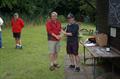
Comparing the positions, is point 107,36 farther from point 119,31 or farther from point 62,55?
point 62,55

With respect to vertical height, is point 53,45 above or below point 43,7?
below

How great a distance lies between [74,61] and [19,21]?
644 cm

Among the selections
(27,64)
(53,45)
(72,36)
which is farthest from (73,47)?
(27,64)

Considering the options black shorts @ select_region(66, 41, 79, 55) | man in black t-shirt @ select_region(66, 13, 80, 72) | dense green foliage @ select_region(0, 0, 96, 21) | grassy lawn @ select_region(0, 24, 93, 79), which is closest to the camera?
grassy lawn @ select_region(0, 24, 93, 79)

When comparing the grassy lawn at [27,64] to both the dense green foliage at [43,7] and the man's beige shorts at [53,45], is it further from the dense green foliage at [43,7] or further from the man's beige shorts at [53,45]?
the dense green foliage at [43,7]

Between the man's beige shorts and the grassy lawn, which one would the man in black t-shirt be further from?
the grassy lawn

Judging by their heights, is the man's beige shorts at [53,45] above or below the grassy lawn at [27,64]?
above

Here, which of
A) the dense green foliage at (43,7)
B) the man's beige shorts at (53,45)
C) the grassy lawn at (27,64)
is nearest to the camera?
the grassy lawn at (27,64)

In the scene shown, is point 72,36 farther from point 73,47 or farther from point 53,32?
point 53,32

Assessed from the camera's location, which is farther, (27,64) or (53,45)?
(27,64)

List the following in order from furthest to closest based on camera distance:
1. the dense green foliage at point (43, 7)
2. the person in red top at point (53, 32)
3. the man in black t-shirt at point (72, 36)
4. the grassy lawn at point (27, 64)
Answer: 1. the dense green foliage at point (43, 7)
2. the person in red top at point (53, 32)
3. the man in black t-shirt at point (72, 36)
4. the grassy lawn at point (27, 64)

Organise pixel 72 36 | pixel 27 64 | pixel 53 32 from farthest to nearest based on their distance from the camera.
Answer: pixel 27 64 < pixel 53 32 < pixel 72 36

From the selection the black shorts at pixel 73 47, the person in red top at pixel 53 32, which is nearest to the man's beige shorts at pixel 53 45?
the person in red top at pixel 53 32

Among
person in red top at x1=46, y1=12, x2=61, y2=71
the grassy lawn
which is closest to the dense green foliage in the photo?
the grassy lawn
